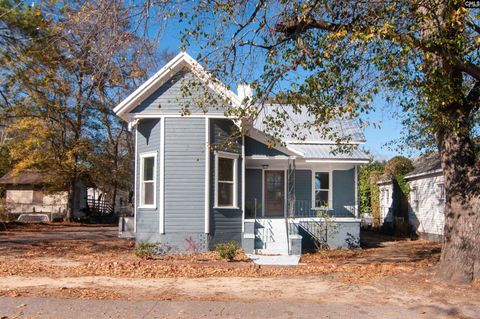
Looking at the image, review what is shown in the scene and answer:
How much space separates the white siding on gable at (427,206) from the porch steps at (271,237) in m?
7.72

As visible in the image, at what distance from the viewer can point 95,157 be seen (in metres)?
Result: 32.5

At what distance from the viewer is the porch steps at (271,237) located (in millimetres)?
15812

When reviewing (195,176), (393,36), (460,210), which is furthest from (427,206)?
(393,36)

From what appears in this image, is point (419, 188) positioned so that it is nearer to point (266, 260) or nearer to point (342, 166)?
point (342, 166)

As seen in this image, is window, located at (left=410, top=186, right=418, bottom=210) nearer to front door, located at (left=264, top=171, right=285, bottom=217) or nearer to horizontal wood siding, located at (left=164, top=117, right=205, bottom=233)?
front door, located at (left=264, top=171, right=285, bottom=217)

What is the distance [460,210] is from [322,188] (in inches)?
375

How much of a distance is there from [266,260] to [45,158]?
68.8 feet

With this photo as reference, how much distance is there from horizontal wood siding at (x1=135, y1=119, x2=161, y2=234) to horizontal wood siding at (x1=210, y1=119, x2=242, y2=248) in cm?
171

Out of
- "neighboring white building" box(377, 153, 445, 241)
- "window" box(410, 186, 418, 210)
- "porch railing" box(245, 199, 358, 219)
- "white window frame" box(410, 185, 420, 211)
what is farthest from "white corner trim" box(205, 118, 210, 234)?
"window" box(410, 186, 418, 210)

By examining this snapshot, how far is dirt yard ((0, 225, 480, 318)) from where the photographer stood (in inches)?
350

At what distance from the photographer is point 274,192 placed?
19.3 m

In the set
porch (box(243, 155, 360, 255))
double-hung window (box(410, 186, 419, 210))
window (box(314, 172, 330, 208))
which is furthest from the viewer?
double-hung window (box(410, 186, 419, 210))

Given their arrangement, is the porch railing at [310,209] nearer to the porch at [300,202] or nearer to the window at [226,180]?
the porch at [300,202]

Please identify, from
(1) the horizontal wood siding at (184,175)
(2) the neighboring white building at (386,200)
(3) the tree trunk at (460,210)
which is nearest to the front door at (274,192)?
(1) the horizontal wood siding at (184,175)
